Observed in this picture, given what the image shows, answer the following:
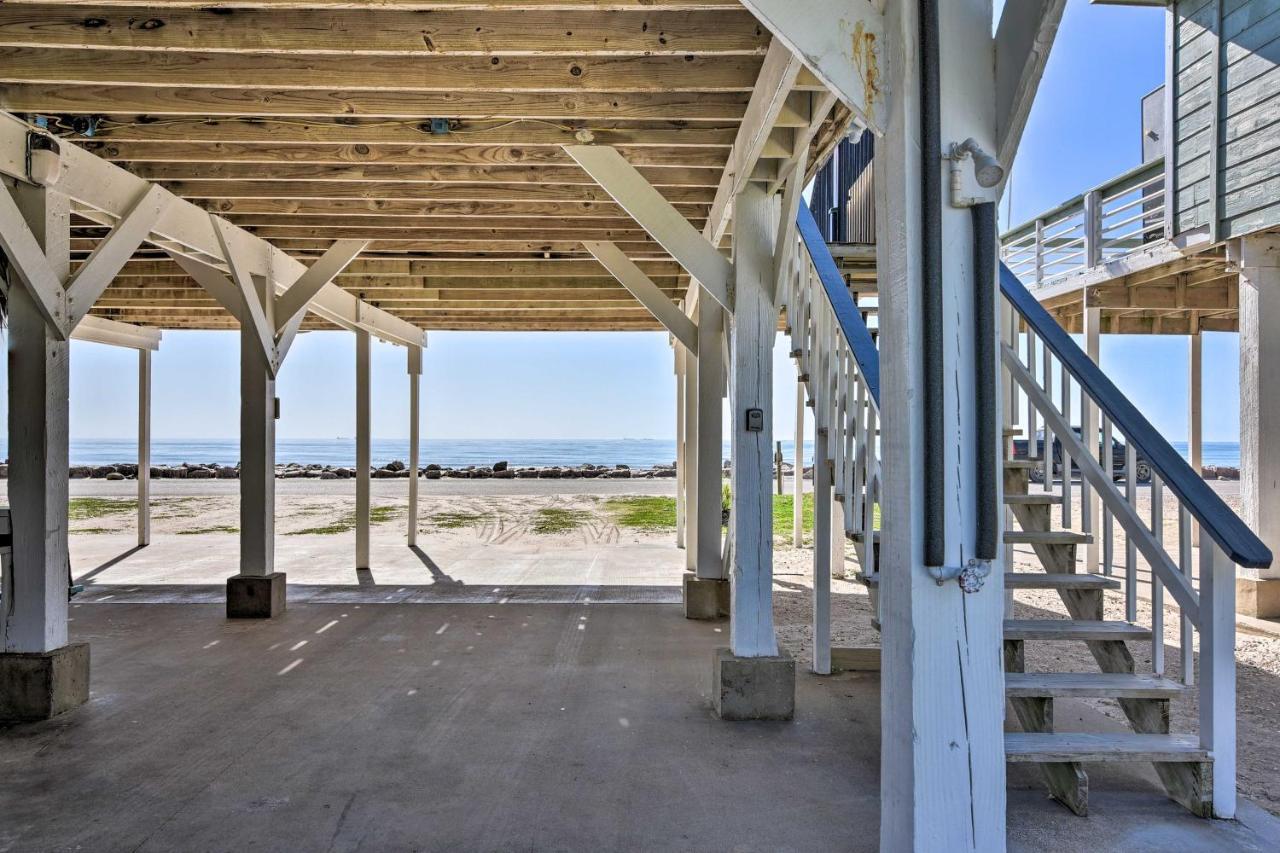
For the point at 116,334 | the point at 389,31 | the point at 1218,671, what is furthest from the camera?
the point at 116,334

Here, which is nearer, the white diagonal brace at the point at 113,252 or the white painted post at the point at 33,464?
the white painted post at the point at 33,464

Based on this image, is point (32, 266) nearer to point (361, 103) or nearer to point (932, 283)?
point (361, 103)

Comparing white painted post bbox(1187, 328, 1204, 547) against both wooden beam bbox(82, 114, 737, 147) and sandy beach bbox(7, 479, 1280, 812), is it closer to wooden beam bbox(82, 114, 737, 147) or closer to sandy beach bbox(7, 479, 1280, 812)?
sandy beach bbox(7, 479, 1280, 812)

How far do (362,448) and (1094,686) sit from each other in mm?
6973

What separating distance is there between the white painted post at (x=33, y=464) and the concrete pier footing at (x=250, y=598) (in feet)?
6.83

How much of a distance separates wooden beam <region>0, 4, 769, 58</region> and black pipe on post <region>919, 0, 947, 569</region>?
1425 millimetres

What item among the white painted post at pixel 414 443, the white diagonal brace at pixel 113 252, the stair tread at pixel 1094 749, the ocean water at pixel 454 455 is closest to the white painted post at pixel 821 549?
the stair tread at pixel 1094 749

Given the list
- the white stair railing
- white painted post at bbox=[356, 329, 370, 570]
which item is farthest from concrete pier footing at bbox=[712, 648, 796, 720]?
white painted post at bbox=[356, 329, 370, 570]

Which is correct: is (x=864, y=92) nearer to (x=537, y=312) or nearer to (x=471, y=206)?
(x=471, y=206)

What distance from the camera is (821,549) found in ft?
13.9

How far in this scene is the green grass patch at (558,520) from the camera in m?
11.7

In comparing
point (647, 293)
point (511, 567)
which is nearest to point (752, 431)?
point (647, 293)

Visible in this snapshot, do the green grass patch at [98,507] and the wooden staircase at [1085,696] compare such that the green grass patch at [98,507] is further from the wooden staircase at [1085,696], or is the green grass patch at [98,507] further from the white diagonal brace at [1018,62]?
the white diagonal brace at [1018,62]

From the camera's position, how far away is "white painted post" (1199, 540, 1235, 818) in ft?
8.48
